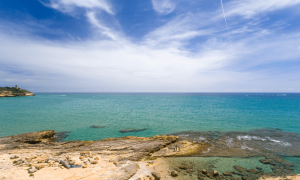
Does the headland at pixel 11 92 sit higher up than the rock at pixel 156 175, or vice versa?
the headland at pixel 11 92

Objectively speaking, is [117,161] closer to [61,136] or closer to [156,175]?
[156,175]

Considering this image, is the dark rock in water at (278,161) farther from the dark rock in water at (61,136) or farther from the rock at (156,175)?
the dark rock in water at (61,136)

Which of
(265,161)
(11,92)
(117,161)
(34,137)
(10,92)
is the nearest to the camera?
(117,161)

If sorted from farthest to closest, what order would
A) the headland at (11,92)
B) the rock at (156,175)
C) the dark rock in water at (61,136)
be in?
the headland at (11,92), the dark rock in water at (61,136), the rock at (156,175)

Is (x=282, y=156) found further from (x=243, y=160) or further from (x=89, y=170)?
(x=89, y=170)

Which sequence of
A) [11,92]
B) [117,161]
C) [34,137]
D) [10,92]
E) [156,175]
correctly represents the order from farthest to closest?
[11,92], [10,92], [34,137], [117,161], [156,175]

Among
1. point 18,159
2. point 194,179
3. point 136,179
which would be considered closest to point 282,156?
point 194,179

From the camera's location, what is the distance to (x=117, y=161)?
50.2ft

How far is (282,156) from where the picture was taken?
1739cm

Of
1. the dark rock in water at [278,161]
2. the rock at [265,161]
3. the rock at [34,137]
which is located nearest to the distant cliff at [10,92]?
the rock at [34,137]

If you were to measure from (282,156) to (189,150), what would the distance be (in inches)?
489

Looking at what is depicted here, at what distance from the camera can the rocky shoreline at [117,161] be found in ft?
40.4

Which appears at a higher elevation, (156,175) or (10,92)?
(10,92)

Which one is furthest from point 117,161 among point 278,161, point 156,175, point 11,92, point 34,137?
point 11,92
